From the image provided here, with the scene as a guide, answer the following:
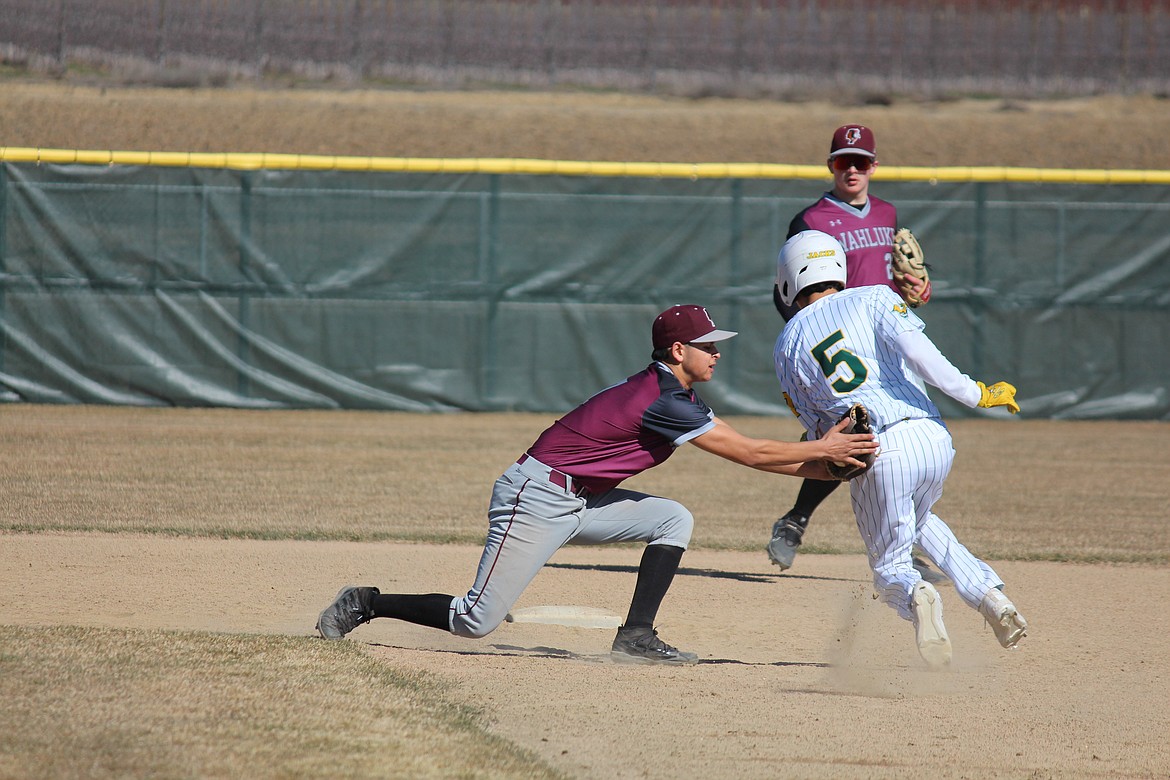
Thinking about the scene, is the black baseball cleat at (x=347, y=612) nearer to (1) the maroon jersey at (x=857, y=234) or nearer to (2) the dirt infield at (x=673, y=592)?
(2) the dirt infield at (x=673, y=592)

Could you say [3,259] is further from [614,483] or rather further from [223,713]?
[223,713]

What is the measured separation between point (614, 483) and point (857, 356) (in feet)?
3.00

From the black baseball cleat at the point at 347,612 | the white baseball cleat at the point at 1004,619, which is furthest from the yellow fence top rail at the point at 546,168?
the white baseball cleat at the point at 1004,619

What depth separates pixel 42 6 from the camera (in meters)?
24.9

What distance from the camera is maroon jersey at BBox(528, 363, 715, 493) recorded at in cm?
410

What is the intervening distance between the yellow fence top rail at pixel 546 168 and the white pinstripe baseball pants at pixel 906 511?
8.03 metres

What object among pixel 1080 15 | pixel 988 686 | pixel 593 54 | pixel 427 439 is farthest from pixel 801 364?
pixel 1080 15

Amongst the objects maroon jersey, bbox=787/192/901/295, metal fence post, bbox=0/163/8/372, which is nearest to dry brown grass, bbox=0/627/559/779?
maroon jersey, bbox=787/192/901/295

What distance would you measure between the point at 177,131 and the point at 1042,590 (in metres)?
18.6

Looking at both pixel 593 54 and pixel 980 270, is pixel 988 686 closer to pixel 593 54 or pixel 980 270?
pixel 980 270

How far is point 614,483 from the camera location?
4.25 meters

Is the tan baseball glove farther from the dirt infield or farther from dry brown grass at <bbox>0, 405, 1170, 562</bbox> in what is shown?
dry brown grass at <bbox>0, 405, 1170, 562</bbox>

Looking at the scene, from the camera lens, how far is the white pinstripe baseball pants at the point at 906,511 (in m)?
4.00

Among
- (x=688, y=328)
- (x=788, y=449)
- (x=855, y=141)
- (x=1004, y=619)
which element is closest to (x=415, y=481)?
(x=855, y=141)
